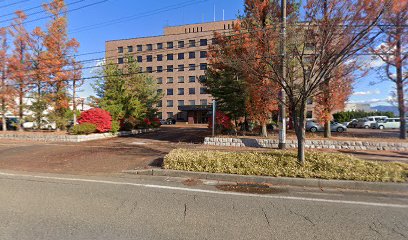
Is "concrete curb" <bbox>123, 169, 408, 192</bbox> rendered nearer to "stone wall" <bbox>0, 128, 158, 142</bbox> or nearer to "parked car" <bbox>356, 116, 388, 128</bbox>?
"stone wall" <bbox>0, 128, 158, 142</bbox>

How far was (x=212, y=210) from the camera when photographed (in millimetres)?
4113

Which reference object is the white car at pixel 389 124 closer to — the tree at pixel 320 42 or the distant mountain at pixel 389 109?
the distant mountain at pixel 389 109

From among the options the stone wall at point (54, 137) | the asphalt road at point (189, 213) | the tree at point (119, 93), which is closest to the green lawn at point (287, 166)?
the asphalt road at point (189, 213)

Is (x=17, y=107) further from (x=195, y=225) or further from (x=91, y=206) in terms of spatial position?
(x=195, y=225)

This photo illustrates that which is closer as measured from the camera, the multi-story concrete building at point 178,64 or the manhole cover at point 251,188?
the manhole cover at point 251,188

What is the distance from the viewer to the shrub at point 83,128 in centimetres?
1584

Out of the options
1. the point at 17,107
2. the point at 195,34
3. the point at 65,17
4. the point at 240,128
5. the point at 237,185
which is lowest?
the point at 237,185

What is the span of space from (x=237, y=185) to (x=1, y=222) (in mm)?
4751

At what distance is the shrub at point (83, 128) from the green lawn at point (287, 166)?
11.4 metres

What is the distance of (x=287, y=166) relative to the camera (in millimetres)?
6387

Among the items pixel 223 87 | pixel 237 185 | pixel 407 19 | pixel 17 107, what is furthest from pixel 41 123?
pixel 407 19

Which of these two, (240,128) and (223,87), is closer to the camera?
(223,87)

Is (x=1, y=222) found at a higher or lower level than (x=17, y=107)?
lower

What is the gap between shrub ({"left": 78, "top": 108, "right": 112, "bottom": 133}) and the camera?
54.5 feet
